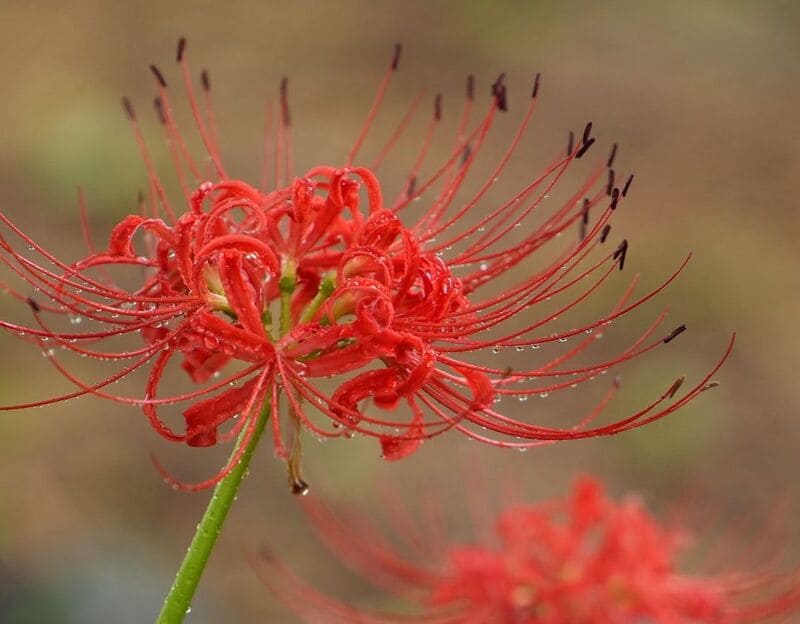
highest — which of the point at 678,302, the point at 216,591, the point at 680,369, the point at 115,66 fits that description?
the point at 115,66

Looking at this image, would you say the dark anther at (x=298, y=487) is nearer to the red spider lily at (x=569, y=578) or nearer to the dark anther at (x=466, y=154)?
the dark anther at (x=466, y=154)

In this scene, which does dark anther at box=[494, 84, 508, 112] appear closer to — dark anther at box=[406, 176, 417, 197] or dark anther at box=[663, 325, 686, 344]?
dark anther at box=[406, 176, 417, 197]

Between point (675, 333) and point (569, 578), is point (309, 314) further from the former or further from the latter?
point (569, 578)

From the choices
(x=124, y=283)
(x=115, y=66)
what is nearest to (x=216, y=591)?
(x=124, y=283)

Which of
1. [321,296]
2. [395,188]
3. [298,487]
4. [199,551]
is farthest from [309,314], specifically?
[395,188]

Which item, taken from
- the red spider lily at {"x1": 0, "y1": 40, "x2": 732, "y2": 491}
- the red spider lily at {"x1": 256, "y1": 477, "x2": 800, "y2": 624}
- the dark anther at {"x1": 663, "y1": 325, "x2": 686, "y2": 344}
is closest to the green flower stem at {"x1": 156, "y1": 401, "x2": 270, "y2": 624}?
the red spider lily at {"x1": 0, "y1": 40, "x2": 732, "y2": 491}

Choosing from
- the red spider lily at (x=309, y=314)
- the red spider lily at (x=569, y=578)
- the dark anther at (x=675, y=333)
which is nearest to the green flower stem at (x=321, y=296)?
the red spider lily at (x=309, y=314)

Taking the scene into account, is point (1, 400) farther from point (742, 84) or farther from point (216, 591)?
point (742, 84)
